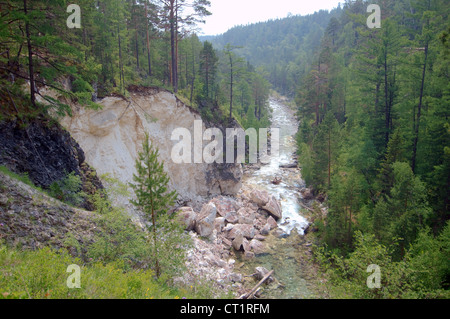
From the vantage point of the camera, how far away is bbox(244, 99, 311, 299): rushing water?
16.1m

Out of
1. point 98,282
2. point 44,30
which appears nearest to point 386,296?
point 98,282

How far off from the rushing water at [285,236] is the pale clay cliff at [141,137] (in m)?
5.68

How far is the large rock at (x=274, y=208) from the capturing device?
24984 millimetres

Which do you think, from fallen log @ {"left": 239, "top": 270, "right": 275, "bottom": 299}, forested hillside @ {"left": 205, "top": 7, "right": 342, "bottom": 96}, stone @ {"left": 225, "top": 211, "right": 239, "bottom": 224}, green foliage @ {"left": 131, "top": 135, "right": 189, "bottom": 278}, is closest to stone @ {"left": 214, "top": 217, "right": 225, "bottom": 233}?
stone @ {"left": 225, "top": 211, "right": 239, "bottom": 224}

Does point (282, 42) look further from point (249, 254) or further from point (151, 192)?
point (151, 192)

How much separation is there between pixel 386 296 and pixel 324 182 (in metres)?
17.6

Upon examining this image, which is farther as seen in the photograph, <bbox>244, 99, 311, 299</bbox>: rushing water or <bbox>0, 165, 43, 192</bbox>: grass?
<bbox>244, 99, 311, 299</bbox>: rushing water

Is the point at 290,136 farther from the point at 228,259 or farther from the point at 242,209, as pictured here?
the point at 228,259

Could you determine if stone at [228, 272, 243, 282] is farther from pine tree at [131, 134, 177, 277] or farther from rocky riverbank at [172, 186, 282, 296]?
pine tree at [131, 134, 177, 277]

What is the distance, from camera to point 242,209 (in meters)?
25.5

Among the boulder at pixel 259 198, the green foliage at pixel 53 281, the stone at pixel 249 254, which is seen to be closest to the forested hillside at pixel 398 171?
the stone at pixel 249 254

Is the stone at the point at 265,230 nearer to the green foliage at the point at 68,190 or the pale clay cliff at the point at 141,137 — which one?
the pale clay cliff at the point at 141,137

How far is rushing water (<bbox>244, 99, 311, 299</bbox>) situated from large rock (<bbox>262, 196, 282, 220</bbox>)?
2.01 ft

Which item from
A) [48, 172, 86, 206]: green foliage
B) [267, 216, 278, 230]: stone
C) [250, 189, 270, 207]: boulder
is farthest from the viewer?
[250, 189, 270, 207]: boulder
